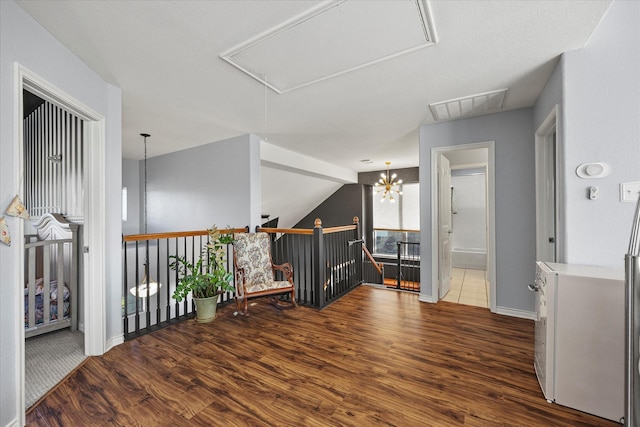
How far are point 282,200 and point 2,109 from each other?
5.01 metres

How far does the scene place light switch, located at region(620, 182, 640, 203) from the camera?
1756 millimetres

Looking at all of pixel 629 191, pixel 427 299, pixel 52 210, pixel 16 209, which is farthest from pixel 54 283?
pixel 629 191

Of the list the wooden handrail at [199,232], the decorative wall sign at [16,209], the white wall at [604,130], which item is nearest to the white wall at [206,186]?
the wooden handrail at [199,232]

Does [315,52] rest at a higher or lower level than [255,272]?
higher

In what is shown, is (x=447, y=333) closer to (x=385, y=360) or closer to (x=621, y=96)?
(x=385, y=360)

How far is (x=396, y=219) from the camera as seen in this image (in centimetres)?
786

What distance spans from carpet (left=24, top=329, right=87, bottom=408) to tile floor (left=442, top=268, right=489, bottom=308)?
159 inches

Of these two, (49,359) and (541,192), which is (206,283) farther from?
(541,192)

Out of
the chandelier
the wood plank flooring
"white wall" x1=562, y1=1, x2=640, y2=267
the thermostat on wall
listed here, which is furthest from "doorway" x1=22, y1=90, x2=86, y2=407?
the chandelier

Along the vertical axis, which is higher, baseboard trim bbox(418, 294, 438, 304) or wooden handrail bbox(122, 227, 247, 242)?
wooden handrail bbox(122, 227, 247, 242)

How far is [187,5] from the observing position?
1.54 metres

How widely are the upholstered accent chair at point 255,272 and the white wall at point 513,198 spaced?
8.41 feet

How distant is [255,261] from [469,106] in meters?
3.12

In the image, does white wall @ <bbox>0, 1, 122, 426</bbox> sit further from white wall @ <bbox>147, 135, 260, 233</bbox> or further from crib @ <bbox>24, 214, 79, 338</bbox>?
white wall @ <bbox>147, 135, 260, 233</bbox>
